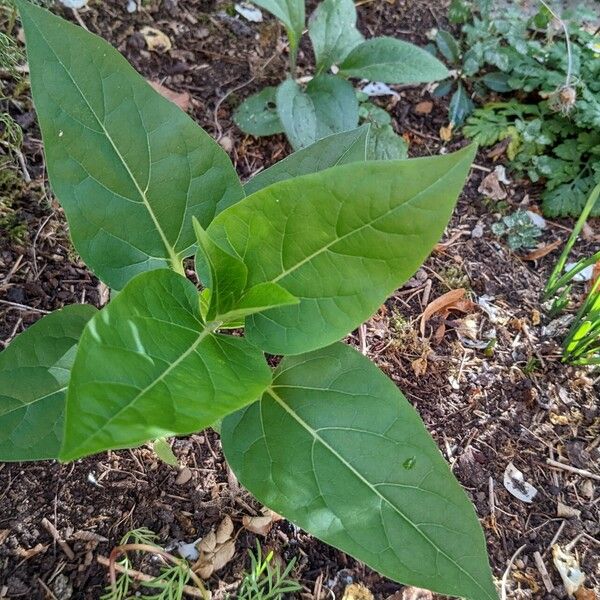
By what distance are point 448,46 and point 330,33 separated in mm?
620

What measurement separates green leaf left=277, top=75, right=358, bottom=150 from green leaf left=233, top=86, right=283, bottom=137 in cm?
12

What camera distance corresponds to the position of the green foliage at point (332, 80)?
88.6 inches

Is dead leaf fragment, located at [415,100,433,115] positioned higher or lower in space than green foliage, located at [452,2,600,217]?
lower

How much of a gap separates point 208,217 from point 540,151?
1889 mm

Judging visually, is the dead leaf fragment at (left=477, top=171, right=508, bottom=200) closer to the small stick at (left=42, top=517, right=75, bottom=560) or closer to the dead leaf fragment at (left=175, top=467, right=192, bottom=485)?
the dead leaf fragment at (left=175, top=467, right=192, bottom=485)

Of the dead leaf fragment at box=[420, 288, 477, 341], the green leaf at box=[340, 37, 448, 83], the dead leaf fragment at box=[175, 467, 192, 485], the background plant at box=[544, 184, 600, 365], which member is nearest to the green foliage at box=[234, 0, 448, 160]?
the green leaf at box=[340, 37, 448, 83]

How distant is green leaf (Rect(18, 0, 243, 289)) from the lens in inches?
44.5

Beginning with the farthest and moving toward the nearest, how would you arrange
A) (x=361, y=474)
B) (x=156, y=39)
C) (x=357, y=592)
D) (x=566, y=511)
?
(x=156, y=39)
(x=566, y=511)
(x=357, y=592)
(x=361, y=474)

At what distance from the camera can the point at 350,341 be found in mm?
2059

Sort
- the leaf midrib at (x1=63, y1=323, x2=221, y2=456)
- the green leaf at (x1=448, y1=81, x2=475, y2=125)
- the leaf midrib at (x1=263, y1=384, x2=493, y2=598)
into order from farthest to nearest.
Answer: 1. the green leaf at (x1=448, y1=81, x2=475, y2=125)
2. the leaf midrib at (x1=263, y1=384, x2=493, y2=598)
3. the leaf midrib at (x1=63, y1=323, x2=221, y2=456)

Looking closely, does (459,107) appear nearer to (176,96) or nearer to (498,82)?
(498,82)

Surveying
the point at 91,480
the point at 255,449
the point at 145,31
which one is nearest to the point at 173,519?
the point at 91,480

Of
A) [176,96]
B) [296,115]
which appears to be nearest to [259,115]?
[296,115]

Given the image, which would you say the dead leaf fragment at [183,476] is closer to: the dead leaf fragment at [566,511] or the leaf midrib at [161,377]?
the leaf midrib at [161,377]
